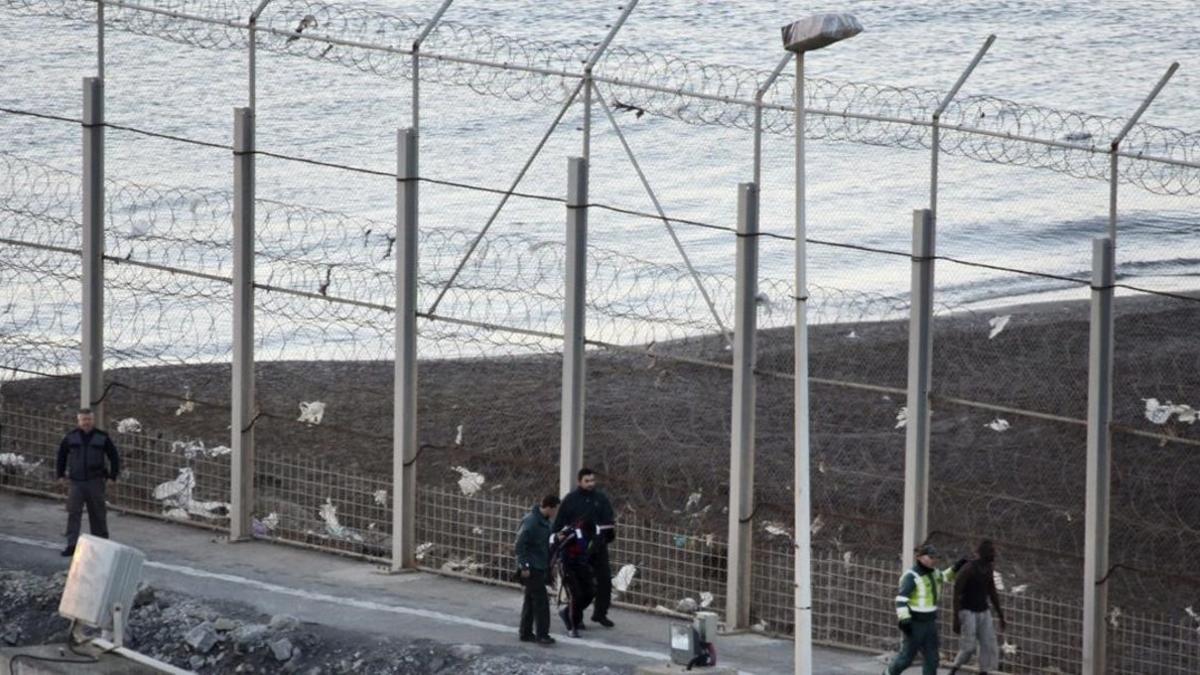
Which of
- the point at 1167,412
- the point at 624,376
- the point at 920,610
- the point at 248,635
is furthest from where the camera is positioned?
the point at 624,376

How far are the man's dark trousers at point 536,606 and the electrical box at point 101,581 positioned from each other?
9.03ft

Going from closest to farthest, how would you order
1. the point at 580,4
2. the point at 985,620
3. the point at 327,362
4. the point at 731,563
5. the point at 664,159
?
1. the point at 985,620
2. the point at 731,563
3. the point at 327,362
4. the point at 664,159
5. the point at 580,4

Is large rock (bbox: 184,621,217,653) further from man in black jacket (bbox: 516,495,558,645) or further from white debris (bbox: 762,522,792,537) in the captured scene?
white debris (bbox: 762,522,792,537)

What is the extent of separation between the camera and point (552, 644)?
16.3m

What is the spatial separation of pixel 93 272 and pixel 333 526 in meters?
3.14

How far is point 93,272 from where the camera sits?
20031mm

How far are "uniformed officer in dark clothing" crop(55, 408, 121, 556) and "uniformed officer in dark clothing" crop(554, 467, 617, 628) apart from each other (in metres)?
3.98

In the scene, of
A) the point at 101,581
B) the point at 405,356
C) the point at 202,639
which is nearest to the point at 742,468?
the point at 405,356

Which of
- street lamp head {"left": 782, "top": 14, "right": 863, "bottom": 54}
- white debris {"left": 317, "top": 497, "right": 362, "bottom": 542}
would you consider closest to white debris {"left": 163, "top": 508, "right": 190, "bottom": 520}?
white debris {"left": 317, "top": 497, "right": 362, "bottom": 542}

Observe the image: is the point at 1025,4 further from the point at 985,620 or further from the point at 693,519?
the point at 985,620

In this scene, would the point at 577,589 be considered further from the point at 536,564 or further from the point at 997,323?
the point at 997,323

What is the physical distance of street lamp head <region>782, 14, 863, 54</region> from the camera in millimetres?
12422

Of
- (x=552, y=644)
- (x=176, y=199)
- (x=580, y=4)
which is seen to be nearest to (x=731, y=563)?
(x=552, y=644)

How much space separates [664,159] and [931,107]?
4219 millimetres
